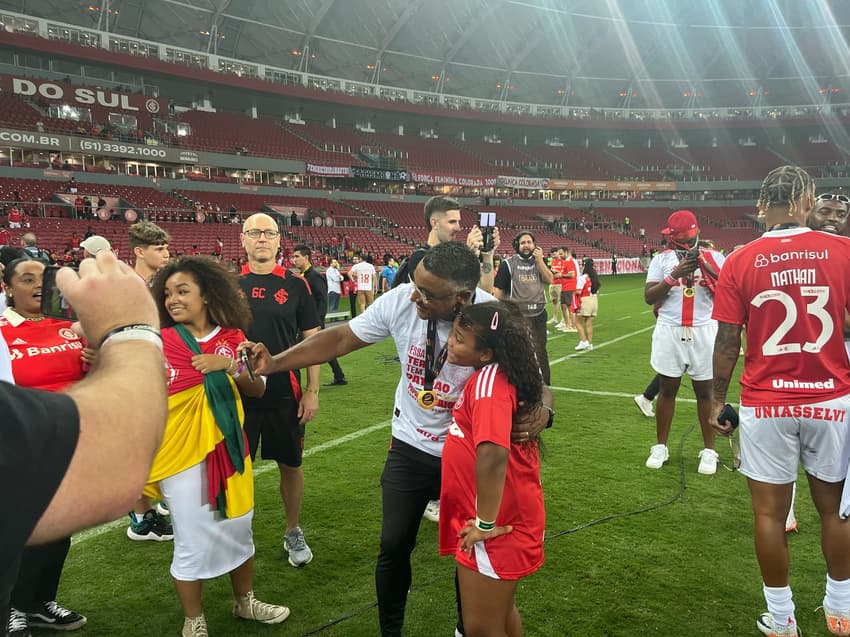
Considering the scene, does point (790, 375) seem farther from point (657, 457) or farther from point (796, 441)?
point (657, 457)

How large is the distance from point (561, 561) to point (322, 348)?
2.28 meters

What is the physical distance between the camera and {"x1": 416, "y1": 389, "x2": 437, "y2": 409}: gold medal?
2.69 meters

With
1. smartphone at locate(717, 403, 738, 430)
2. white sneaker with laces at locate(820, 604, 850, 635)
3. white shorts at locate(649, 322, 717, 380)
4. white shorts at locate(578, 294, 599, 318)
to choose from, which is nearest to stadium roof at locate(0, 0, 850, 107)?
white shorts at locate(578, 294, 599, 318)

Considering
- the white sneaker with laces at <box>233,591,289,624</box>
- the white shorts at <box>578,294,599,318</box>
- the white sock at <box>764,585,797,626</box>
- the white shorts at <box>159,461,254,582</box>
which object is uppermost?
the white shorts at <box>578,294,599,318</box>

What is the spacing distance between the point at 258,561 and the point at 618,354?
29.7ft

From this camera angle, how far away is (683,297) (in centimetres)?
540

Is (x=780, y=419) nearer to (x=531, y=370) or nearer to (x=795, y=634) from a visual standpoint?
(x=795, y=634)

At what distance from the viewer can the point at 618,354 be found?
1144cm

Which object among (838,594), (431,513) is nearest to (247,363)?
(431,513)

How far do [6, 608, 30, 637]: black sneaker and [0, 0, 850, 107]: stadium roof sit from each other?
3885 centimetres

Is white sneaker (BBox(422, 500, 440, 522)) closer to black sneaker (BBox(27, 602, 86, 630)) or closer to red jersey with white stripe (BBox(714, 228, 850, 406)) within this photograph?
black sneaker (BBox(27, 602, 86, 630))

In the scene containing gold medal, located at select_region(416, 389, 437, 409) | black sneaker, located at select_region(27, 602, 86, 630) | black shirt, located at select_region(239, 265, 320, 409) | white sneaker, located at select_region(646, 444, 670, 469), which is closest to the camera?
gold medal, located at select_region(416, 389, 437, 409)

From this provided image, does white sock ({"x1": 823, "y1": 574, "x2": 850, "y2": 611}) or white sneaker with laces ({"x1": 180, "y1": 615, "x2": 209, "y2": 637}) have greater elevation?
white sock ({"x1": 823, "y1": 574, "x2": 850, "y2": 611})

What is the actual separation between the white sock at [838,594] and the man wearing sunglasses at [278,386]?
3.11m
